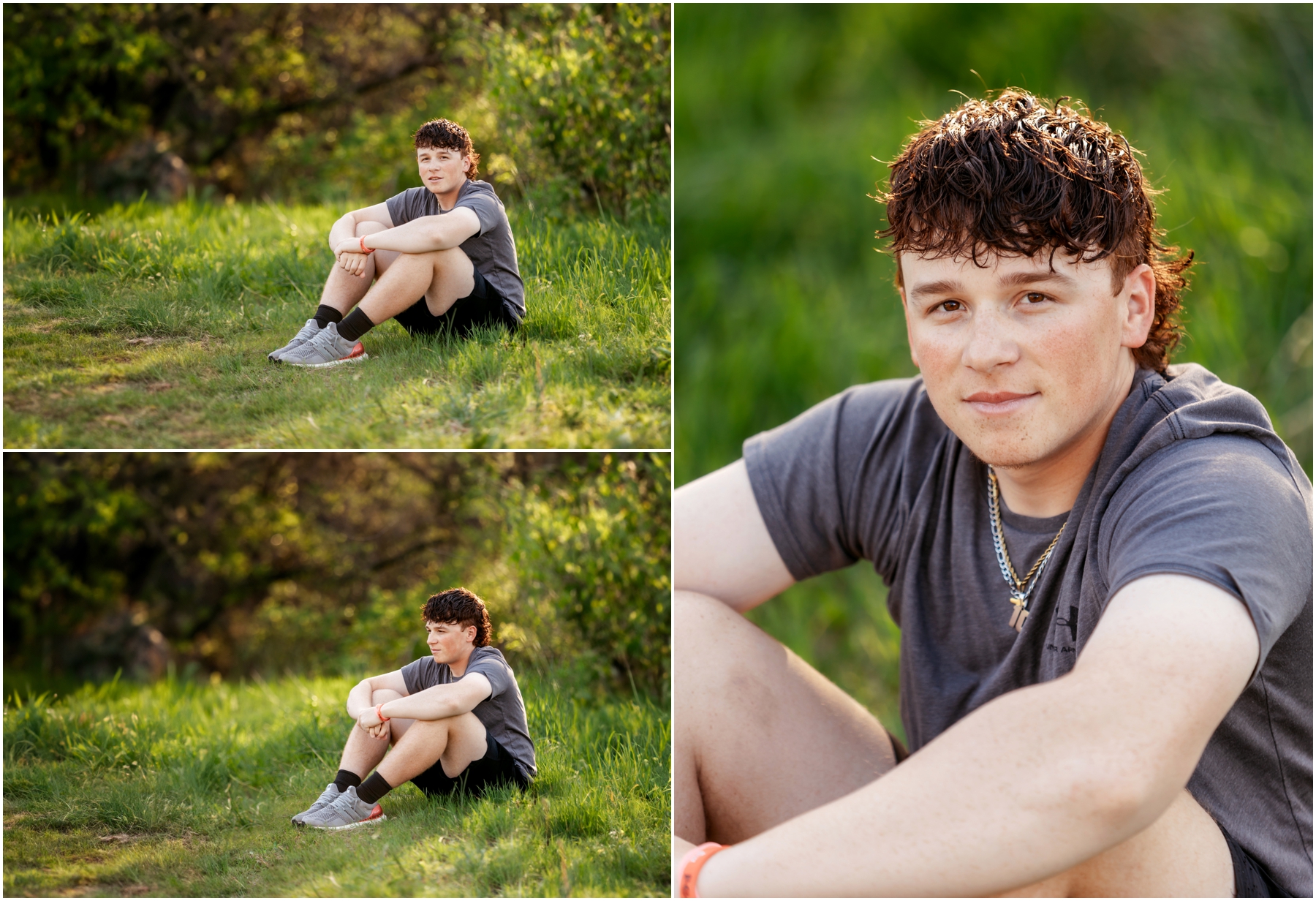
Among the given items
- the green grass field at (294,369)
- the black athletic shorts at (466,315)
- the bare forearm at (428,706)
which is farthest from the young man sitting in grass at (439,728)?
the black athletic shorts at (466,315)

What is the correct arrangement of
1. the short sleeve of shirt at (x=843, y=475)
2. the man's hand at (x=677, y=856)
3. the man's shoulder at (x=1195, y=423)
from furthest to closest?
the short sleeve of shirt at (x=843, y=475) → the man's hand at (x=677, y=856) → the man's shoulder at (x=1195, y=423)

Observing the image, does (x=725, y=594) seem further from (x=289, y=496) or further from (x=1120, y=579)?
(x=289, y=496)

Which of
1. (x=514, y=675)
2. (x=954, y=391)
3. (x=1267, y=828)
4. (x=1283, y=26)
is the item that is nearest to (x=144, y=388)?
(x=514, y=675)

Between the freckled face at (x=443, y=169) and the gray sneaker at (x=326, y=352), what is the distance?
1.04ft

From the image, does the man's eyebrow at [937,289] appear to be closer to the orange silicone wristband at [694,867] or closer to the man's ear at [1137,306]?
the man's ear at [1137,306]

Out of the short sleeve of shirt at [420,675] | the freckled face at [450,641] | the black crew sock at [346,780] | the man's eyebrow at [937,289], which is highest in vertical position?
the man's eyebrow at [937,289]

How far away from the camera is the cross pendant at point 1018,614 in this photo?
2.03 metres

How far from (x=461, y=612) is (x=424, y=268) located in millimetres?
658

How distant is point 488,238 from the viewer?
77.8 inches

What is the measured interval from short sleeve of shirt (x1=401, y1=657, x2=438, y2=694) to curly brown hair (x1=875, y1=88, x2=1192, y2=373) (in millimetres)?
1168

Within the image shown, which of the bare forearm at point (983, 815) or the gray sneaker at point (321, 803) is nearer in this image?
the bare forearm at point (983, 815)

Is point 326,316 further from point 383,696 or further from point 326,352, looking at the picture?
point 383,696

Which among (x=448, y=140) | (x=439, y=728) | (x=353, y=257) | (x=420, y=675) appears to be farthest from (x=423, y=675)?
(x=448, y=140)

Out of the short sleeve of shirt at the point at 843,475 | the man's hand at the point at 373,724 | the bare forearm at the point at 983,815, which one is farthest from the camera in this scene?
the short sleeve of shirt at the point at 843,475
